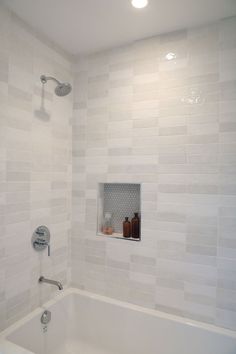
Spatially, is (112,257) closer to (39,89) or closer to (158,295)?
(158,295)

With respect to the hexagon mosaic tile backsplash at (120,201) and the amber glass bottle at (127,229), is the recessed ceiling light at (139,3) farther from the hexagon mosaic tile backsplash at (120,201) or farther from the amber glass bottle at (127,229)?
the amber glass bottle at (127,229)

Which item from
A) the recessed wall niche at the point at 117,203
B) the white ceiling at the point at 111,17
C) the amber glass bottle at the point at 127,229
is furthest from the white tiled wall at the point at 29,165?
Answer: the amber glass bottle at the point at 127,229

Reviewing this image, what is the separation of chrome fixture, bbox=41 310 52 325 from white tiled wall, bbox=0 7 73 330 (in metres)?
0.10

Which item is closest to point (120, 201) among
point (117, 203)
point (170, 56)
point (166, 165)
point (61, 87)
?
point (117, 203)

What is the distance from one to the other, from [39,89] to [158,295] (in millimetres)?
1754

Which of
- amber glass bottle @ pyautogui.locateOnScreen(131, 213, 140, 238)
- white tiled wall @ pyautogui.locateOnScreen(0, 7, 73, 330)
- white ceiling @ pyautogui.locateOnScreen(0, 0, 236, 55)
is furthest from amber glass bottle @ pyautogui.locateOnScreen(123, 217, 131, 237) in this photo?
white ceiling @ pyautogui.locateOnScreen(0, 0, 236, 55)

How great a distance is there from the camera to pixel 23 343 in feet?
5.20

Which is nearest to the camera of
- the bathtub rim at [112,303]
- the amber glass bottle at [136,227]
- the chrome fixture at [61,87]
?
the bathtub rim at [112,303]

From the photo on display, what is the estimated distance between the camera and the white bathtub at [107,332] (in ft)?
5.18

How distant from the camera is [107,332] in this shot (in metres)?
1.88

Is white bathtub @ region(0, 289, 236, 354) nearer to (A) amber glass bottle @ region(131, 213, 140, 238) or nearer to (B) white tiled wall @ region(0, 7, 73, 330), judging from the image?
(B) white tiled wall @ region(0, 7, 73, 330)

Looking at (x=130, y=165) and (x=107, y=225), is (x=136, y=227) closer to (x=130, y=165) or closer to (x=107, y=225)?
(x=107, y=225)

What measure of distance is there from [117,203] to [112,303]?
0.78 meters

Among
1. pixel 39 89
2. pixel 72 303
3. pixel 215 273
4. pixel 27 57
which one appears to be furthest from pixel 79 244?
pixel 27 57
